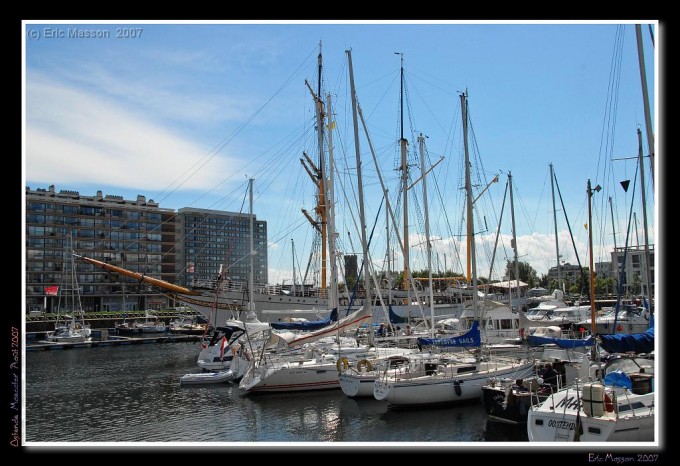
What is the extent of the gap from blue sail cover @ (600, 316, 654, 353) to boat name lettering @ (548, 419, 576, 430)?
5.19m

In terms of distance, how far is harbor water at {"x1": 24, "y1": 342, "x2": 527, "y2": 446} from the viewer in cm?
2194

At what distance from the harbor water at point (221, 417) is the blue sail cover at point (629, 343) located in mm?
4297

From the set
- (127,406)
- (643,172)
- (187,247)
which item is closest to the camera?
(643,172)

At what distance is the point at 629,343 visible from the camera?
20.5 metres

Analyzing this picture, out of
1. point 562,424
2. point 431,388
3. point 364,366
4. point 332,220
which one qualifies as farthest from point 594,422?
point 332,220

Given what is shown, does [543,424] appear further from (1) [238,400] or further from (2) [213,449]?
(1) [238,400]

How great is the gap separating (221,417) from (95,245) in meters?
96.2

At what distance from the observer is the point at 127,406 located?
29297 mm

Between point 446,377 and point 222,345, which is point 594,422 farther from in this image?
point 222,345

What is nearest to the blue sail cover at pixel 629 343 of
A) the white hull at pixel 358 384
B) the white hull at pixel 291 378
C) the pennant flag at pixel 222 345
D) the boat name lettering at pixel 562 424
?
the boat name lettering at pixel 562 424

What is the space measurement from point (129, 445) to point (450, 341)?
20.6m
